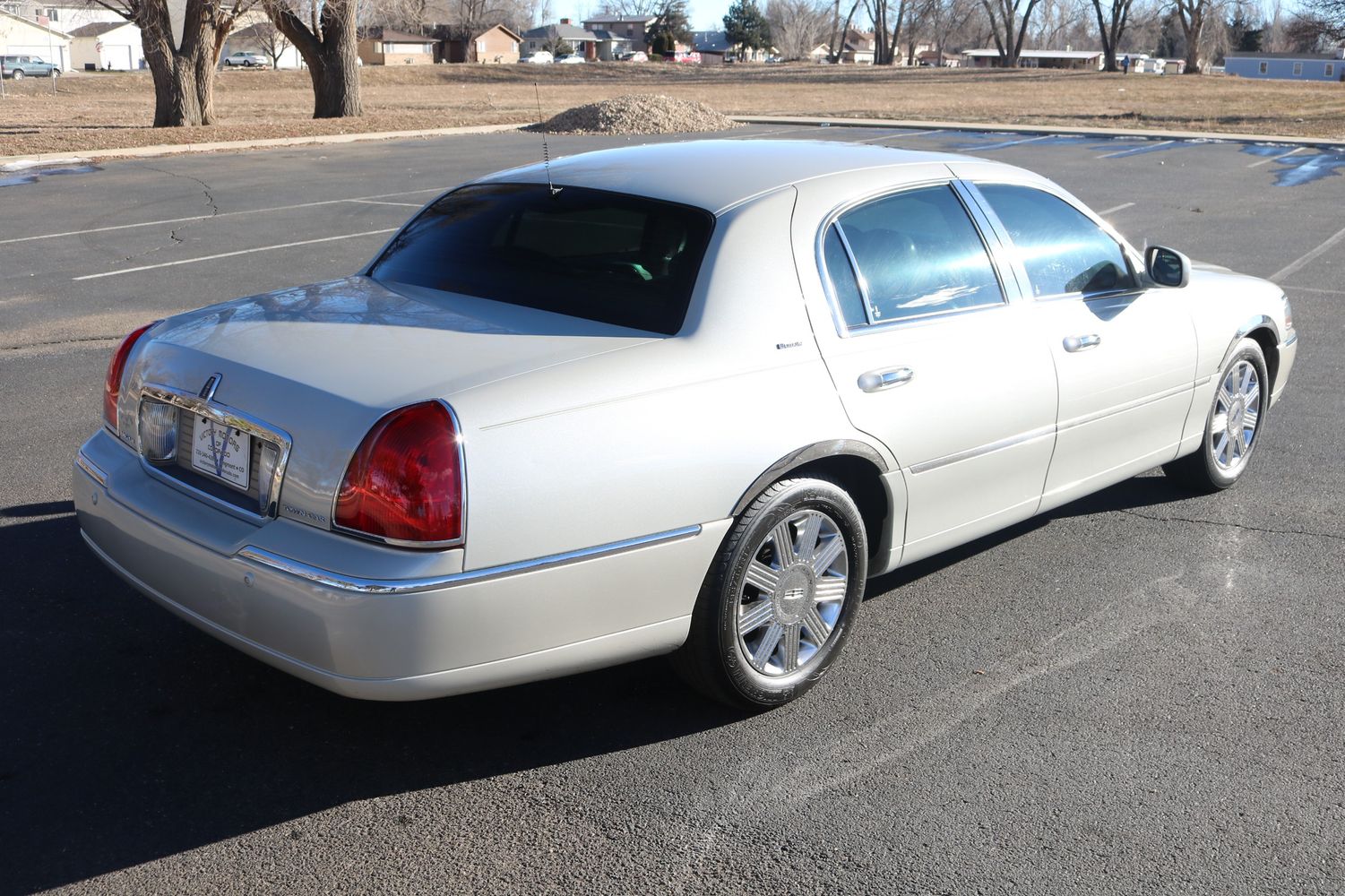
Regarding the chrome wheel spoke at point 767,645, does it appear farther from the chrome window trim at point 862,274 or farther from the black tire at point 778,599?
the chrome window trim at point 862,274

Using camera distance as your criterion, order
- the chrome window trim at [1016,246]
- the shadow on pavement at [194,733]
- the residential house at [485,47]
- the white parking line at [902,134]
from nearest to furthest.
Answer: the shadow on pavement at [194,733] → the chrome window trim at [1016,246] → the white parking line at [902,134] → the residential house at [485,47]

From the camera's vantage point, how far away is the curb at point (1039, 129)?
3189cm

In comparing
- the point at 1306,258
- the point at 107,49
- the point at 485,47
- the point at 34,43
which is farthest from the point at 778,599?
the point at 485,47

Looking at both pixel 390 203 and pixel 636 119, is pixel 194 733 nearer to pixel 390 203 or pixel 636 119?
pixel 390 203

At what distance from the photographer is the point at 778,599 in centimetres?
389

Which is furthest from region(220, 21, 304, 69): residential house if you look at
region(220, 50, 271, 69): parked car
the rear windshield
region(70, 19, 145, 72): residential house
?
the rear windshield

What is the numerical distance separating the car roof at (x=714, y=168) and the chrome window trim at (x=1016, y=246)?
0.46ft

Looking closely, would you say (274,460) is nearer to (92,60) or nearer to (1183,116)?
(1183,116)

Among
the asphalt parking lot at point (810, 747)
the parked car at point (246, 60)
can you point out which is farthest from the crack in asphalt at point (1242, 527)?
the parked car at point (246, 60)

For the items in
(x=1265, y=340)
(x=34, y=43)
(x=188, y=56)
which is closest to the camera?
(x=1265, y=340)

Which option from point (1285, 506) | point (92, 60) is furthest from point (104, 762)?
point (92, 60)

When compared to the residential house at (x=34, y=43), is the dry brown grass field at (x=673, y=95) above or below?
below

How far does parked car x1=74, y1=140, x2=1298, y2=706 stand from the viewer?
10.6 ft

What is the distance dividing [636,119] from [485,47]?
101m
